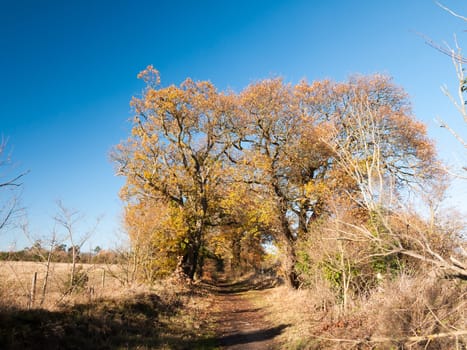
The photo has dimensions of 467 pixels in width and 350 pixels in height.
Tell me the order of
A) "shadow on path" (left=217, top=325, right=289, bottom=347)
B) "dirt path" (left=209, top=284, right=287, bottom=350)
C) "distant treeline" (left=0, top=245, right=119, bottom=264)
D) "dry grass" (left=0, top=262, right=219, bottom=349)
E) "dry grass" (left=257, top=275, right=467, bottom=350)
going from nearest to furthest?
1. "dry grass" (left=257, top=275, right=467, bottom=350)
2. "dry grass" (left=0, top=262, right=219, bottom=349)
3. "distant treeline" (left=0, top=245, right=119, bottom=264)
4. "dirt path" (left=209, top=284, right=287, bottom=350)
5. "shadow on path" (left=217, top=325, right=289, bottom=347)

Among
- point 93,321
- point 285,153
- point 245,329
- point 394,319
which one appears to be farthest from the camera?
point 285,153

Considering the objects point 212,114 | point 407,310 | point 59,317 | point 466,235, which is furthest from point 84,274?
point 212,114

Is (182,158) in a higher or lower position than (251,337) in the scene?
higher

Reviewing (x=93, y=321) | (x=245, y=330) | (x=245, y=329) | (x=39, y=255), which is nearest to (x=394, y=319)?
(x=245, y=330)

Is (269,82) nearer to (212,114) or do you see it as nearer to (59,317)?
(212,114)

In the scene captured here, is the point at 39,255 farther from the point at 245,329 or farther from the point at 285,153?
the point at 285,153

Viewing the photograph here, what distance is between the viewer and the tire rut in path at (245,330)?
9.21 m

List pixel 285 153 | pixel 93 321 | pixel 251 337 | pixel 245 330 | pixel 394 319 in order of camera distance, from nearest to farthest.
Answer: pixel 394 319, pixel 93 321, pixel 251 337, pixel 245 330, pixel 285 153

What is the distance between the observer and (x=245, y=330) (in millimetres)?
11086

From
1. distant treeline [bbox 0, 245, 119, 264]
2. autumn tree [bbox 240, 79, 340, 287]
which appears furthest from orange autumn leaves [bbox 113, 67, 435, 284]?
distant treeline [bbox 0, 245, 119, 264]

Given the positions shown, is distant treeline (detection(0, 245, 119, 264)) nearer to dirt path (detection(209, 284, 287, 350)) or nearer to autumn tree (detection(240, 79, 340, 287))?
dirt path (detection(209, 284, 287, 350))

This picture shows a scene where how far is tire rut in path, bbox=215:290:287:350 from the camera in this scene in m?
9.21

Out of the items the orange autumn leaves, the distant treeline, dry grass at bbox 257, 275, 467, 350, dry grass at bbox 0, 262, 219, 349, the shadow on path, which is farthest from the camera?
the orange autumn leaves

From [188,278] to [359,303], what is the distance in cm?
1548
